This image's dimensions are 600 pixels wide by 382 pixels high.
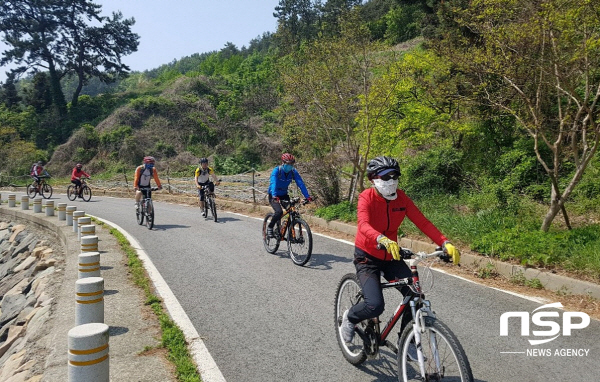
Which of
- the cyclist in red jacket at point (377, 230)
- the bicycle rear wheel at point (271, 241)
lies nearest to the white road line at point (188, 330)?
the cyclist in red jacket at point (377, 230)

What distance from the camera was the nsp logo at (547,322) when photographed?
5.25m

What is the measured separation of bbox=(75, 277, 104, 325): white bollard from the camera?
16.0 feet

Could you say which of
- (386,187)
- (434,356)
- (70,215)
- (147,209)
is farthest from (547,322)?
(70,215)

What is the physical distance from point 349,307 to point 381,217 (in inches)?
40.2

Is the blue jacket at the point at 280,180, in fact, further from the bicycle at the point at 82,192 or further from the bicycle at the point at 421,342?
the bicycle at the point at 82,192

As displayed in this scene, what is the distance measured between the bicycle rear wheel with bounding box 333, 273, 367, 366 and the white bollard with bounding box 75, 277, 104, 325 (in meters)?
2.53

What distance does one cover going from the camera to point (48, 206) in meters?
17.3

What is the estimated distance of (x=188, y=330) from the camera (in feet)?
17.9

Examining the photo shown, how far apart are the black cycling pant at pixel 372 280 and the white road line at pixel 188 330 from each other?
4.61 ft

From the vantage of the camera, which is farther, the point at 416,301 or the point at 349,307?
the point at 349,307

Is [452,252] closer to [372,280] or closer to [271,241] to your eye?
[372,280]

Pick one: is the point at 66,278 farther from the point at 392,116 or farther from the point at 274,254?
the point at 392,116

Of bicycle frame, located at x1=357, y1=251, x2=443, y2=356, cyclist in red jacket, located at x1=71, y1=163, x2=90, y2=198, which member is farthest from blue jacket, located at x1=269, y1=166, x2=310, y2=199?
cyclist in red jacket, located at x1=71, y1=163, x2=90, y2=198

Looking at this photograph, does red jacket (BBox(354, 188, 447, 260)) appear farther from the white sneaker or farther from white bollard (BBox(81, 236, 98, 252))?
white bollard (BBox(81, 236, 98, 252))
